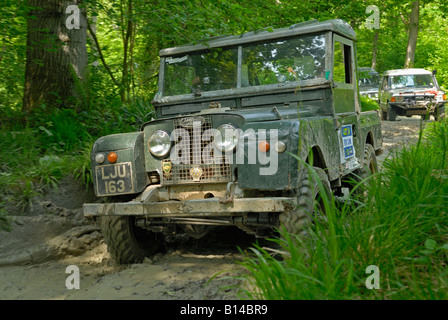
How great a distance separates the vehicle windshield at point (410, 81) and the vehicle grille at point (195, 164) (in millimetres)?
14745

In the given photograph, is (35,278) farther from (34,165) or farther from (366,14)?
(366,14)

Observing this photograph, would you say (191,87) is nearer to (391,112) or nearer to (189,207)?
(189,207)

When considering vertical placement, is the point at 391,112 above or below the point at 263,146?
above

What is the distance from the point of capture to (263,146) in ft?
12.3

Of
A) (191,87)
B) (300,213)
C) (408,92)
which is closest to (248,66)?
(191,87)

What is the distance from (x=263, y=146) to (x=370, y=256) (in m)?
1.20

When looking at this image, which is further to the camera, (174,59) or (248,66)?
(174,59)

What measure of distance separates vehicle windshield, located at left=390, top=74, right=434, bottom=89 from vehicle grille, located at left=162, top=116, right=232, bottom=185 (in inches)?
581

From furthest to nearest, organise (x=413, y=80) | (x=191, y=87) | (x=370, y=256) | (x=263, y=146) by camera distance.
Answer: (x=413, y=80)
(x=191, y=87)
(x=263, y=146)
(x=370, y=256)

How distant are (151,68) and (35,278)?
313 inches

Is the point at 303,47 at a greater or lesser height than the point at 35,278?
greater

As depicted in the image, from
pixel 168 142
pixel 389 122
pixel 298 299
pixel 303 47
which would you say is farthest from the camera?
pixel 389 122
